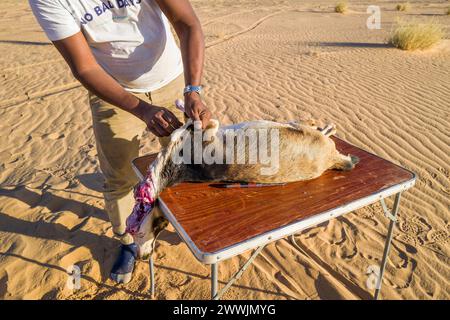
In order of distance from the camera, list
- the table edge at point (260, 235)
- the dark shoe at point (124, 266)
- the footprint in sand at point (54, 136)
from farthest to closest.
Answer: the footprint in sand at point (54, 136), the dark shoe at point (124, 266), the table edge at point (260, 235)

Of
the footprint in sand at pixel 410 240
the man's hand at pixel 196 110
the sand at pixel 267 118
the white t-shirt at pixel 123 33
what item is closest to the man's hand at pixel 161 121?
the man's hand at pixel 196 110

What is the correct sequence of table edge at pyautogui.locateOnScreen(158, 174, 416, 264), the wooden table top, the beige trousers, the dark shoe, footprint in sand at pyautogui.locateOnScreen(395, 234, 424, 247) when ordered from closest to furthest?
table edge at pyautogui.locateOnScreen(158, 174, 416, 264) < the wooden table top < the beige trousers < the dark shoe < footprint in sand at pyautogui.locateOnScreen(395, 234, 424, 247)

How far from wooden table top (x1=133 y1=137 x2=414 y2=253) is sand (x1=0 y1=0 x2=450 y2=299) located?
0.99 m

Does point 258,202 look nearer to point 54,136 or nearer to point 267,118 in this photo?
point 267,118

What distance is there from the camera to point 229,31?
13391mm

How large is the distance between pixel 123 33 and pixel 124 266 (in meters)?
1.75

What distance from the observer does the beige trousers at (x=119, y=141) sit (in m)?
2.26

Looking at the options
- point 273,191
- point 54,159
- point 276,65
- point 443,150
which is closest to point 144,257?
point 273,191

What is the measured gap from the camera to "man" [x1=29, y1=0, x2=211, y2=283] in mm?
1837

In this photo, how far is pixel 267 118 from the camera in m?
5.58

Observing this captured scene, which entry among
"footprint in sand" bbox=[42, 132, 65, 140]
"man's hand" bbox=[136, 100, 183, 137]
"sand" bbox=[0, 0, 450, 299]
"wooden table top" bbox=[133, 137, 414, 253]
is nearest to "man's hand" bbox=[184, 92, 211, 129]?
"man's hand" bbox=[136, 100, 183, 137]

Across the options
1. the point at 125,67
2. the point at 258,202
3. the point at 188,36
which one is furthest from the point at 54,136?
the point at 258,202

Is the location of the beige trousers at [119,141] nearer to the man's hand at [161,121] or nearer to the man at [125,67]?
the man at [125,67]

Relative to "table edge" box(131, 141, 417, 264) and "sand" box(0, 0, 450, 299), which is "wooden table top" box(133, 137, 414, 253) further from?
"sand" box(0, 0, 450, 299)
